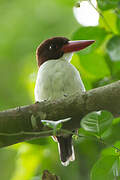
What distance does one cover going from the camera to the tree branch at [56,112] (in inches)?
96.8

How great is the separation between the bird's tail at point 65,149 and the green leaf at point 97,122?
144 centimetres

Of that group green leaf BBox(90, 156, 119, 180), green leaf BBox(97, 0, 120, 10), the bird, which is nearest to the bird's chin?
the bird

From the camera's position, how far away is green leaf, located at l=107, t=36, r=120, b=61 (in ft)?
9.70

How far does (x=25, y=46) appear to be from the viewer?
642 cm

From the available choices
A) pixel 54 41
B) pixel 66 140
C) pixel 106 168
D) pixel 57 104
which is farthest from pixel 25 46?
pixel 106 168

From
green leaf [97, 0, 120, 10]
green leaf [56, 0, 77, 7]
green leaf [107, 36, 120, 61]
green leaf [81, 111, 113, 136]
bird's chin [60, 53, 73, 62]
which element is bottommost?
green leaf [81, 111, 113, 136]

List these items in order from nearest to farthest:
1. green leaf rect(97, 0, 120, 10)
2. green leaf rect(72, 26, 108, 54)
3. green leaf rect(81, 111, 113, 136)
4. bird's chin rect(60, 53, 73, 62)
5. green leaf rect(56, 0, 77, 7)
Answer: green leaf rect(81, 111, 113, 136) < green leaf rect(97, 0, 120, 10) < green leaf rect(72, 26, 108, 54) < green leaf rect(56, 0, 77, 7) < bird's chin rect(60, 53, 73, 62)

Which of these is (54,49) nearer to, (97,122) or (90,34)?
(90,34)

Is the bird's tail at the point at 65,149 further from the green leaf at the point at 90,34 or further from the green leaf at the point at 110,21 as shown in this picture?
the green leaf at the point at 110,21

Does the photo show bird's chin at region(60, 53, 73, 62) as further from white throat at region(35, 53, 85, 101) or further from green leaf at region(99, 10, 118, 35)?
green leaf at region(99, 10, 118, 35)

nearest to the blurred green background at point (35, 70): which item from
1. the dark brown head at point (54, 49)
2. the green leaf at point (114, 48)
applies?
the green leaf at point (114, 48)

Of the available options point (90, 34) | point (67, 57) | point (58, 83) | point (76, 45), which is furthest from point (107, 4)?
point (67, 57)

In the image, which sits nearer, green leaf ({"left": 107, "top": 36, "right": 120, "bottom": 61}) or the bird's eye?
green leaf ({"left": 107, "top": 36, "right": 120, "bottom": 61})

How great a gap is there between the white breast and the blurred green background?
106 millimetres
